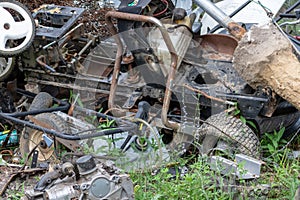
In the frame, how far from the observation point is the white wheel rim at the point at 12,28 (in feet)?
16.5

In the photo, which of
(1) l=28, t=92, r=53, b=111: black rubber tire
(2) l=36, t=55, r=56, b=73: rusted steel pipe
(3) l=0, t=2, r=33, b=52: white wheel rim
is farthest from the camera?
(2) l=36, t=55, r=56, b=73: rusted steel pipe

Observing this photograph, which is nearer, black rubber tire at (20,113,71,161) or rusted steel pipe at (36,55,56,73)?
black rubber tire at (20,113,71,161)

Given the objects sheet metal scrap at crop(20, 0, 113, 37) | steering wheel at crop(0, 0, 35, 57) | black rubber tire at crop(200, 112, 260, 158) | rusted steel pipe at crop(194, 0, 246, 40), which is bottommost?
black rubber tire at crop(200, 112, 260, 158)

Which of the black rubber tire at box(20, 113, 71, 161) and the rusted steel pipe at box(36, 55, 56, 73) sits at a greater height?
the rusted steel pipe at box(36, 55, 56, 73)

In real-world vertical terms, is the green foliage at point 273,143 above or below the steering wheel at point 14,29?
below

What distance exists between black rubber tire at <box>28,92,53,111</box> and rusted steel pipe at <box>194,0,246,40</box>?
1.72m

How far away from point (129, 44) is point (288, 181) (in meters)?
1.80

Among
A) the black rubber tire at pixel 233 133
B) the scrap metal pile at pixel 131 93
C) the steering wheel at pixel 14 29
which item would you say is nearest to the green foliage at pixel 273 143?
the scrap metal pile at pixel 131 93

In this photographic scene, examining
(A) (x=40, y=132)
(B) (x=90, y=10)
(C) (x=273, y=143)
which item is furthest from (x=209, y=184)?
(B) (x=90, y=10)

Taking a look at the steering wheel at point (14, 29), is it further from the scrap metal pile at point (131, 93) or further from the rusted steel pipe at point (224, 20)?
the rusted steel pipe at point (224, 20)

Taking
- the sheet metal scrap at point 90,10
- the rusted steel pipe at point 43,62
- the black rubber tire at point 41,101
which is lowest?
the black rubber tire at point 41,101

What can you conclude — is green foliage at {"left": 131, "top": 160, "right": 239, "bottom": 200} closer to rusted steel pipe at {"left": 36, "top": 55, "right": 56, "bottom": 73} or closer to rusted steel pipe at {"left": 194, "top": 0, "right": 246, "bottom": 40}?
rusted steel pipe at {"left": 194, "top": 0, "right": 246, "bottom": 40}

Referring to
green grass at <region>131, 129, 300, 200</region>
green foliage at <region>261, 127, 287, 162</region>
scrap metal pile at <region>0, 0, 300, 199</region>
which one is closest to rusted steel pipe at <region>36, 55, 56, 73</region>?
scrap metal pile at <region>0, 0, 300, 199</region>

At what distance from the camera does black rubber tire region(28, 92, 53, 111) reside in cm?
537
